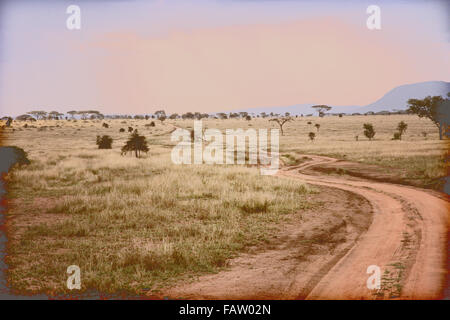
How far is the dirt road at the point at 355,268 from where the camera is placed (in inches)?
240

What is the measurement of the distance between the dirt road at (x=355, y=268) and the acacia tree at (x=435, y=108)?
123 feet

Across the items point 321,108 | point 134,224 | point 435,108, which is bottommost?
point 134,224

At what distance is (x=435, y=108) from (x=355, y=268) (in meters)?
44.5

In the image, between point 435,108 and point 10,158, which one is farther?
point 435,108

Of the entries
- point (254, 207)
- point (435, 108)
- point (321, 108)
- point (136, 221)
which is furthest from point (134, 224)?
point (321, 108)

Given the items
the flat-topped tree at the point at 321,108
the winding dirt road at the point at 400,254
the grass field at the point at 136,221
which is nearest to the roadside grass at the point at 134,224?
the grass field at the point at 136,221

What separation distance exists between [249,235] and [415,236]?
16.9 ft

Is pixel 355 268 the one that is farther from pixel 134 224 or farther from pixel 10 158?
pixel 10 158

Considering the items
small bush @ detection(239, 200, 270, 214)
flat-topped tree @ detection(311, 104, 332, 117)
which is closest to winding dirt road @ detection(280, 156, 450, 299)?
small bush @ detection(239, 200, 270, 214)

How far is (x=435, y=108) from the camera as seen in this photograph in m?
41.7

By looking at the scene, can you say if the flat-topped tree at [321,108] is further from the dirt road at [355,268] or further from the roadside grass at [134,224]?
the dirt road at [355,268]

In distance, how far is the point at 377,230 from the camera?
10.1m

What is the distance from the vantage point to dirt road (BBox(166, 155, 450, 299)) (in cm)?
610

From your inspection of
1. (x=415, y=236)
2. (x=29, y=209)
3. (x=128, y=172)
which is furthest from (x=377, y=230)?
(x=128, y=172)
